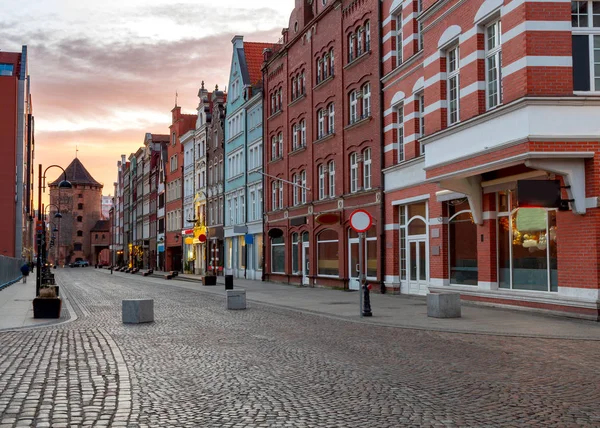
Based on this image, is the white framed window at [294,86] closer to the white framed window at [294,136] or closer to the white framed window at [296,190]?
the white framed window at [294,136]

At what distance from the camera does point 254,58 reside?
54625 millimetres

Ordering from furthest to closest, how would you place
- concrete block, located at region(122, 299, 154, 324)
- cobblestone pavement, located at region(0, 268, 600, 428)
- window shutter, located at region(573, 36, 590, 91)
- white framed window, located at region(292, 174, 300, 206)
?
white framed window, located at region(292, 174, 300, 206) → concrete block, located at region(122, 299, 154, 324) → window shutter, located at region(573, 36, 590, 91) → cobblestone pavement, located at region(0, 268, 600, 428)

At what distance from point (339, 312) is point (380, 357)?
8.73 metres

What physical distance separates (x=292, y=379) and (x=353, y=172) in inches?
937

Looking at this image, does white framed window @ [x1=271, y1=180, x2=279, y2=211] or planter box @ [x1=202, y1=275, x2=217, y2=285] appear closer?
planter box @ [x1=202, y1=275, x2=217, y2=285]

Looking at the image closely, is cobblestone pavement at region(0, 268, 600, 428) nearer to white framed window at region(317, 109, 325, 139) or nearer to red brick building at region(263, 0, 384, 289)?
red brick building at region(263, 0, 384, 289)

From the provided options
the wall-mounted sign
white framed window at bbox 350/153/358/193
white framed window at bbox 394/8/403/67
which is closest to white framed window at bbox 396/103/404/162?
white framed window at bbox 394/8/403/67

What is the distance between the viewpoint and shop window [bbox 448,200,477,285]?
862 inches

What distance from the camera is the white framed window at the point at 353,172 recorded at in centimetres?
3200

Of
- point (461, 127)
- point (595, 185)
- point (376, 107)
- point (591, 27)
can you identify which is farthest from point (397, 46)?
point (595, 185)

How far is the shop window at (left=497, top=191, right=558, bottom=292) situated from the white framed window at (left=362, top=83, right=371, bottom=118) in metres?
11.6

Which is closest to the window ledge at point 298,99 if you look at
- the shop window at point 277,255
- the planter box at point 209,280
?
the shop window at point 277,255

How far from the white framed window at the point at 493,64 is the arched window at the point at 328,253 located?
15921mm

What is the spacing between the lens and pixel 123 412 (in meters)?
7.19
